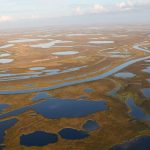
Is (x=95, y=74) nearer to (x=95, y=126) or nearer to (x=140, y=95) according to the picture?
(x=140, y=95)

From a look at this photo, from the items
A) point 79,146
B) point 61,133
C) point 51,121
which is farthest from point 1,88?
point 79,146

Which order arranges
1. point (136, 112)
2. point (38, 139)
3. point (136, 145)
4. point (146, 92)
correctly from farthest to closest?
point (146, 92), point (136, 112), point (38, 139), point (136, 145)

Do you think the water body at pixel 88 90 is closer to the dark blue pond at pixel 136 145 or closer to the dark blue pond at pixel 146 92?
the dark blue pond at pixel 146 92

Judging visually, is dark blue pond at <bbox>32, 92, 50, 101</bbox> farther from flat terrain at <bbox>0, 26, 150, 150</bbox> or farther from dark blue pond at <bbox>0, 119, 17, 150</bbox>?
dark blue pond at <bbox>0, 119, 17, 150</bbox>

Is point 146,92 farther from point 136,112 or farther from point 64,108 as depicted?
point 64,108

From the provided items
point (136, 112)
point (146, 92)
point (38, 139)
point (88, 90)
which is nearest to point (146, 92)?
point (146, 92)

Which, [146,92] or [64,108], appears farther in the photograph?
[146,92]

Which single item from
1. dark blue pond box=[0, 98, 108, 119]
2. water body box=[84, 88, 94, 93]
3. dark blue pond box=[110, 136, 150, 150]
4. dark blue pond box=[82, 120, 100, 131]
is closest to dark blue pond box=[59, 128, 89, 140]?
dark blue pond box=[82, 120, 100, 131]

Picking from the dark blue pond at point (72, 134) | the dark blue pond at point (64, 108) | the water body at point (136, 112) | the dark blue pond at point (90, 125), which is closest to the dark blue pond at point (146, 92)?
the water body at point (136, 112)
